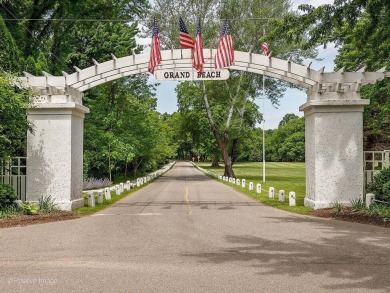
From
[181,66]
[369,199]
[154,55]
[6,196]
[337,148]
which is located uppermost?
[154,55]

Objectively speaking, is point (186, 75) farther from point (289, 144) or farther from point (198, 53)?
point (289, 144)

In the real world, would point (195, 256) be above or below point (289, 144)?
below

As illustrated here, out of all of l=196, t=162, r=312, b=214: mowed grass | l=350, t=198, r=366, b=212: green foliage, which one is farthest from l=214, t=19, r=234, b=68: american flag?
l=350, t=198, r=366, b=212: green foliage

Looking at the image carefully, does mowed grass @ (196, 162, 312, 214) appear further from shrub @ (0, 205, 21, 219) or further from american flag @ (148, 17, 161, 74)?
shrub @ (0, 205, 21, 219)

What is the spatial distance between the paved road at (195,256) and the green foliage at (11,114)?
3461 millimetres

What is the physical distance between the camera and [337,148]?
14039 millimetres

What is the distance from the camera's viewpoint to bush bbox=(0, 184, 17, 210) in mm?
13102

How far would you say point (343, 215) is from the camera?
41.1ft

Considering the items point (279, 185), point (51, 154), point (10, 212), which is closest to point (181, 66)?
point (51, 154)

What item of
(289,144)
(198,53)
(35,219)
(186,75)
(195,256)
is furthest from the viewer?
(289,144)

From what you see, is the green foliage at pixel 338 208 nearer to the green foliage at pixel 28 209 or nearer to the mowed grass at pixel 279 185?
the mowed grass at pixel 279 185

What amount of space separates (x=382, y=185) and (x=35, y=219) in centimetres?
1058

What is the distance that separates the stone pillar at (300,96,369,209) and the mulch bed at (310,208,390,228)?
2.13 ft

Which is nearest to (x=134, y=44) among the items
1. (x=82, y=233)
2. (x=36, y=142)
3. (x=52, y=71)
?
(x=52, y=71)
